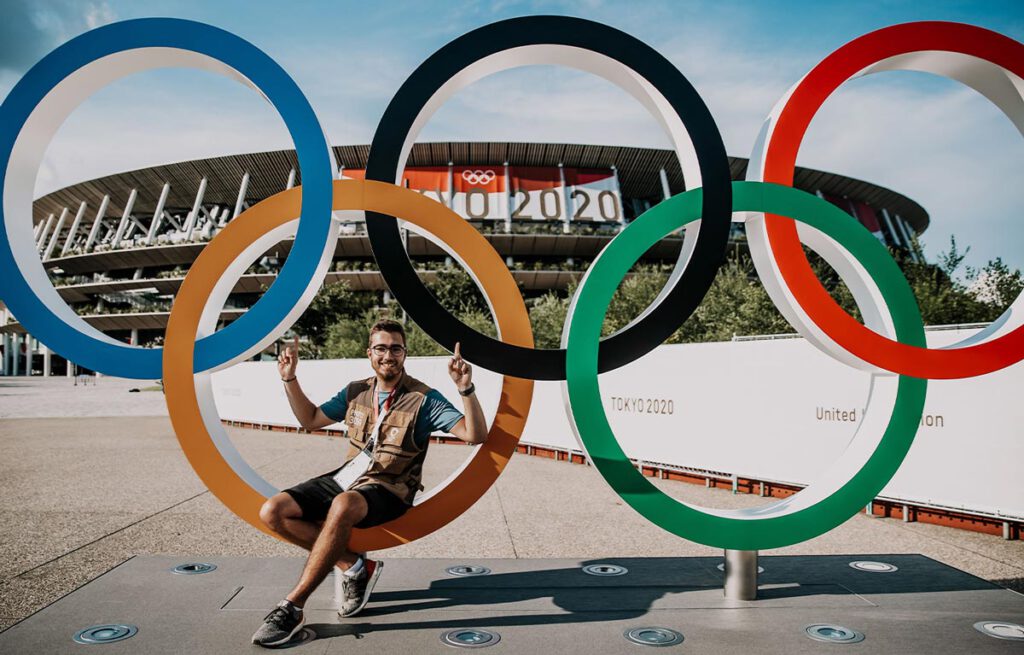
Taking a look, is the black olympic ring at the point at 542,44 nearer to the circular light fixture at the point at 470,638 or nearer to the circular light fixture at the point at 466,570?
the circular light fixture at the point at 470,638

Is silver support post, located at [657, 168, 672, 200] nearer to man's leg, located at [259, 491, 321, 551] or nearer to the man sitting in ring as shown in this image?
the man sitting in ring

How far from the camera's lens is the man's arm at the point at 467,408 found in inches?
158

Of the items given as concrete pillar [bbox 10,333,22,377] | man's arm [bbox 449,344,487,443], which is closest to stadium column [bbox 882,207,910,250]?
man's arm [bbox 449,344,487,443]

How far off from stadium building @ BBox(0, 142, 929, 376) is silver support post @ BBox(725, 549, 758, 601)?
106ft

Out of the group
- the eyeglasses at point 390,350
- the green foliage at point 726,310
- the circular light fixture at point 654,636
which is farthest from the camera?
the green foliage at point 726,310

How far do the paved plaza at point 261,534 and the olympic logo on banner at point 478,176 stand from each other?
101 feet

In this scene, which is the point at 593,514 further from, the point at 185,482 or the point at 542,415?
the point at 185,482

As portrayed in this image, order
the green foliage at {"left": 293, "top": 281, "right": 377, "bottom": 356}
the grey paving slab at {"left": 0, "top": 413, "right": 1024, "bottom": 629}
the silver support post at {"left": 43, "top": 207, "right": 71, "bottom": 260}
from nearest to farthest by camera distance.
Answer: the grey paving slab at {"left": 0, "top": 413, "right": 1024, "bottom": 629} → the green foliage at {"left": 293, "top": 281, "right": 377, "bottom": 356} → the silver support post at {"left": 43, "top": 207, "right": 71, "bottom": 260}

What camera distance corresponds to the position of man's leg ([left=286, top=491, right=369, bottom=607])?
3703mm

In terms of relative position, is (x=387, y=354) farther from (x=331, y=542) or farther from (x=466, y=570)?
(x=466, y=570)

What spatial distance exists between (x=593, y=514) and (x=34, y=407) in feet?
79.8

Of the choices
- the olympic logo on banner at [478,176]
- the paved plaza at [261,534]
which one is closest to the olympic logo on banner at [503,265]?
the paved plaza at [261,534]

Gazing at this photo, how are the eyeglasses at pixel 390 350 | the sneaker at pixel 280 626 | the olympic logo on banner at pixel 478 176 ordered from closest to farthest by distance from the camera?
the sneaker at pixel 280 626
the eyeglasses at pixel 390 350
the olympic logo on banner at pixel 478 176

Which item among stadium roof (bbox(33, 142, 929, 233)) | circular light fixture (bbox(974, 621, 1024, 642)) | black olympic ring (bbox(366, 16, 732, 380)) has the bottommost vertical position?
circular light fixture (bbox(974, 621, 1024, 642))
